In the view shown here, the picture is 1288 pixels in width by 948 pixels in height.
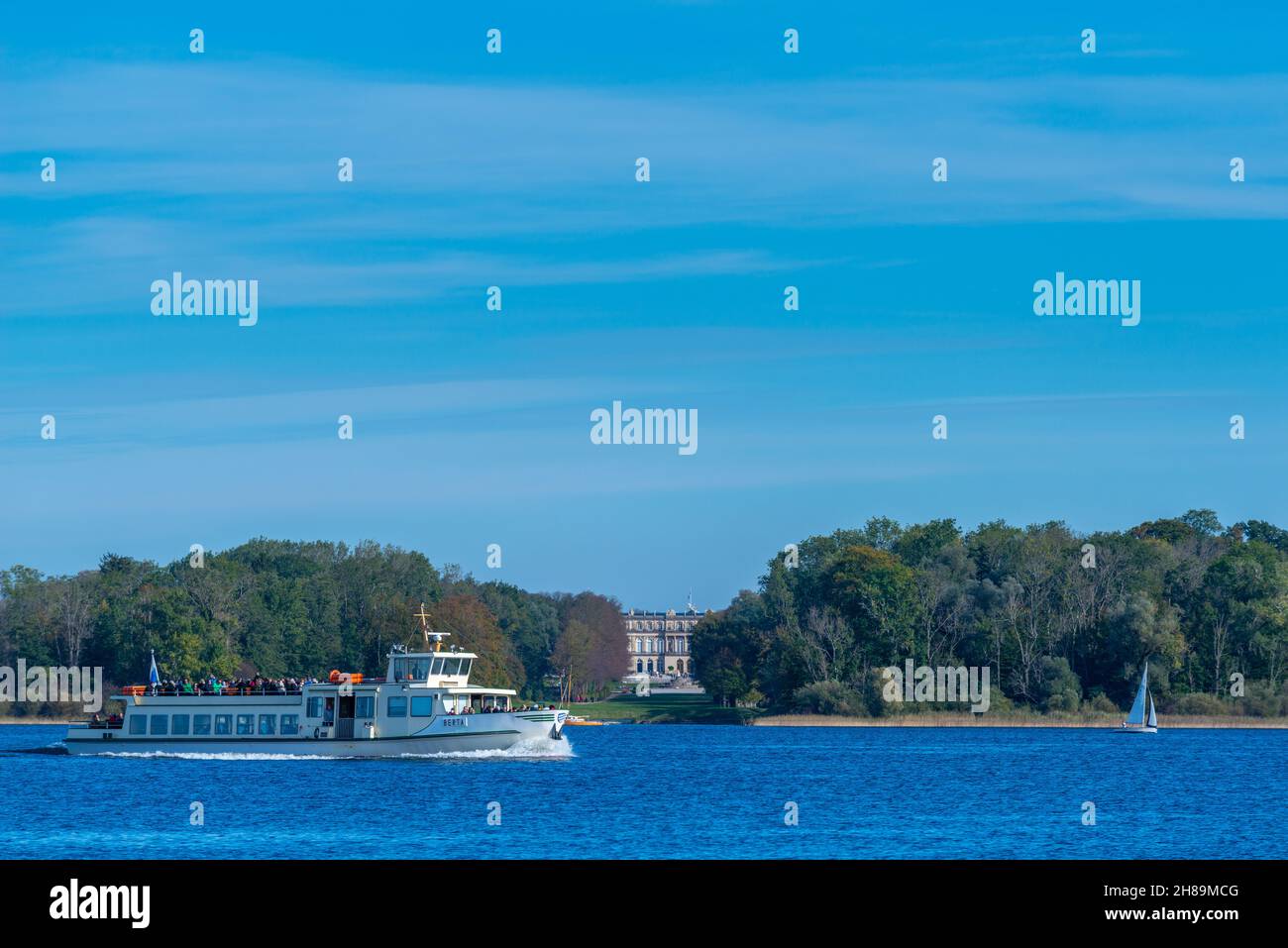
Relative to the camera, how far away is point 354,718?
288 feet

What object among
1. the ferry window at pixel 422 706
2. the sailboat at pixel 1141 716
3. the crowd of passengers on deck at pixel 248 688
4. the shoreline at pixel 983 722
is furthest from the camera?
the shoreline at pixel 983 722

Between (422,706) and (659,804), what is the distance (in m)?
25.2

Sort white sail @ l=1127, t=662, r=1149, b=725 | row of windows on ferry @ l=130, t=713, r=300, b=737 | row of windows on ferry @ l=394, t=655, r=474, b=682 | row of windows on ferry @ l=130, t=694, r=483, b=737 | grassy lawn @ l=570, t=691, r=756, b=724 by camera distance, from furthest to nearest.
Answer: grassy lawn @ l=570, t=691, r=756, b=724 → white sail @ l=1127, t=662, r=1149, b=725 → row of windows on ferry @ l=130, t=713, r=300, b=737 → row of windows on ferry @ l=394, t=655, r=474, b=682 → row of windows on ferry @ l=130, t=694, r=483, b=737

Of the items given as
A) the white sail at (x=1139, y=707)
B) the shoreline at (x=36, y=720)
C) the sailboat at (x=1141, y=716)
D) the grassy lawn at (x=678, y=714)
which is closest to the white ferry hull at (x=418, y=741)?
the white sail at (x=1139, y=707)

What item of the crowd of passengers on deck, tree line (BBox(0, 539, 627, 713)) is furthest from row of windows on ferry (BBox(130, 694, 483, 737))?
tree line (BBox(0, 539, 627, 713))

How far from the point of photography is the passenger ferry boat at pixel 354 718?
85.3m

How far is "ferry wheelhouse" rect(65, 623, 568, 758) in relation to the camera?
8531cm

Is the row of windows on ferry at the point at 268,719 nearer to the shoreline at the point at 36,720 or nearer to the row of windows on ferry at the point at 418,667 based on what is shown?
the row of windows on ferry at the point at 418,667

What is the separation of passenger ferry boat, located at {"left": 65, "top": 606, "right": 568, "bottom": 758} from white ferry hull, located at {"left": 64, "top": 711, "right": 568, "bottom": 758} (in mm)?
52

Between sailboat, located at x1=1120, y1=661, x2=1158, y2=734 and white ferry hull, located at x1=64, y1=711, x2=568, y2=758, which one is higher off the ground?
white ferry hull, located at x1=64, y1=711, x2=568, y2=758

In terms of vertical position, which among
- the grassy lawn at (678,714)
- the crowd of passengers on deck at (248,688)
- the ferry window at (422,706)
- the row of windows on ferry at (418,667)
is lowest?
the grassy lawn at (678,714)

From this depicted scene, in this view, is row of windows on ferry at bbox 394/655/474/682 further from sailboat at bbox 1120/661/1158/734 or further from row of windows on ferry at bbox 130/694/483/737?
sailboat at bbox 1120/661/1158/734

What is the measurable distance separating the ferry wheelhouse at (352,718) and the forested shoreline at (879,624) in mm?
45094
